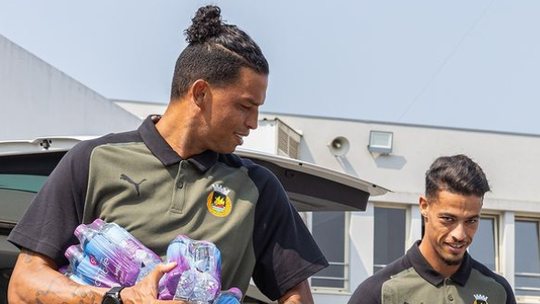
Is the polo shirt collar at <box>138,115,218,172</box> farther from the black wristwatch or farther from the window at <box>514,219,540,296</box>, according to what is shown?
the window at <box>514,219,540,296</box>

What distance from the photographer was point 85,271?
3311 mm

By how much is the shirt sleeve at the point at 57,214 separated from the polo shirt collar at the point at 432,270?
6.31 ft

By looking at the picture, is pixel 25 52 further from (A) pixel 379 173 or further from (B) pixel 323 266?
(A) pixel 379 173

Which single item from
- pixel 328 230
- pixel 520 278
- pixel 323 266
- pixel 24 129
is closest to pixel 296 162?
pixel 323 266

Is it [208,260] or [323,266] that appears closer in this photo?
[208,260]

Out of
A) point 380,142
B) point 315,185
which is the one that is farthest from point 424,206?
point 380,142

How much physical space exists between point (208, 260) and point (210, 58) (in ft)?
2.27

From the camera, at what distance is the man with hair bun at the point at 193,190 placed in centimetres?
339

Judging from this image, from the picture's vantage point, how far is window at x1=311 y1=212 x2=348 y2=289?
2511 centimetres

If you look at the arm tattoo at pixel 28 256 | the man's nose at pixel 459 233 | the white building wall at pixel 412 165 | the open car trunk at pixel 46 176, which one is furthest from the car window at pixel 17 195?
the white building wall at pixel 412 165

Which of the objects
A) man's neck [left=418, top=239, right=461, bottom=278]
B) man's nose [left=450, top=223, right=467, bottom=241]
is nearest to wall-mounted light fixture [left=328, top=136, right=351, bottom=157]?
man's neck [left=418, top=239, right=461, bottom=278]

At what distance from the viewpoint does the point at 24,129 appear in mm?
13156

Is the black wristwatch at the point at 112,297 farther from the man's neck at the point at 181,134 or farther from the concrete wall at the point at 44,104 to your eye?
the concrete wall at the point at 44,104

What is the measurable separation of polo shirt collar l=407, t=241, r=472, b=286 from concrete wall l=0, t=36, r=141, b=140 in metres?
8.74
